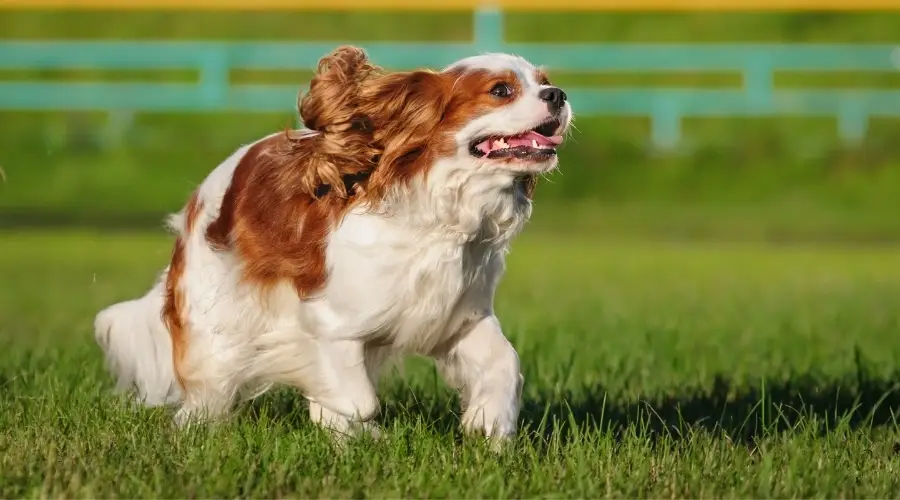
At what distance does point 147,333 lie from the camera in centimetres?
558

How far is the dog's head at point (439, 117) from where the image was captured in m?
4.35

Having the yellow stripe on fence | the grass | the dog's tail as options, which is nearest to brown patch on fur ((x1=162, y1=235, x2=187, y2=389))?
the dog's tail

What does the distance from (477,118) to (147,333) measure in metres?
1.78

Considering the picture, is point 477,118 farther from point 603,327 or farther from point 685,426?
point 603,327

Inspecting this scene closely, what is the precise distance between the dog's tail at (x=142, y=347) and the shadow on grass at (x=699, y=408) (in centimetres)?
36

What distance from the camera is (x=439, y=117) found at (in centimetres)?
455

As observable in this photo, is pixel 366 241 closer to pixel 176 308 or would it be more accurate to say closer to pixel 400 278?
pixel 400 278

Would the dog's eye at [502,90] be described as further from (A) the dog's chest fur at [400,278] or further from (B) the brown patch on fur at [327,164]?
(A) the dog's chest fur at [400,278]

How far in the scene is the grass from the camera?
4090mm

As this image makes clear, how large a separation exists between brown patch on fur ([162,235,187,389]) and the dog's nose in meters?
1.56

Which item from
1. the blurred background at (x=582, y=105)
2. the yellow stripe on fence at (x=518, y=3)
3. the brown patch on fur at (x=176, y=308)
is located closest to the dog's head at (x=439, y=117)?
the brown patch on fur at (x=176, y=308)

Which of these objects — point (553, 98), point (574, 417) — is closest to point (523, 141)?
point (553, 98)

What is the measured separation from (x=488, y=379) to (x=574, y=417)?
28.7 inches

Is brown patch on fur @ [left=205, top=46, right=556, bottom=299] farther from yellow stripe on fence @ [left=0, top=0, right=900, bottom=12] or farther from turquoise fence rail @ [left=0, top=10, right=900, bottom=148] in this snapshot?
yellow stripe on fence @ [left=0, top=0, right=900, bottom=12]
